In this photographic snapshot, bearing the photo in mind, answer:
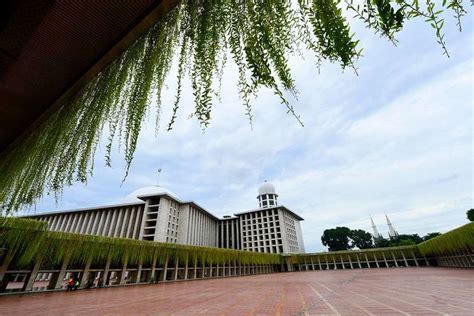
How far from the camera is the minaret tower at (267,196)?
62.8 m

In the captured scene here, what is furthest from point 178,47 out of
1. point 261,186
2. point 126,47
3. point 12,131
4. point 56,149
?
point 261,186

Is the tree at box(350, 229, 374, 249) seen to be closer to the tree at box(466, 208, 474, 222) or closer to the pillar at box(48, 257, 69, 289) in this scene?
the tree at box(466, 208, 474, 222)

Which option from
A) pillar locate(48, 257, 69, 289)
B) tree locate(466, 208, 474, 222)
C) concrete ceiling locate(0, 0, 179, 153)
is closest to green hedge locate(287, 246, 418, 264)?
tree locate(466, 208, 474, 222)

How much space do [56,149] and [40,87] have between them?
60 cm

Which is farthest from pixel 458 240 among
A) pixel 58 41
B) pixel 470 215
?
pixel 470 215

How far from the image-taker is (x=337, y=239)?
63562 millimetres

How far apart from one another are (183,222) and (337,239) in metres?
45.6

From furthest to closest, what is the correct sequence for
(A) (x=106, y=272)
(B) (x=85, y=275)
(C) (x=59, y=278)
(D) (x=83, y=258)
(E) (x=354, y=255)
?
(E) (x=354, y=255), (A) (x=106, y=272), (B) (x=85, y=275), (D) (x=83, y=258), (C) (x=59, y=278)

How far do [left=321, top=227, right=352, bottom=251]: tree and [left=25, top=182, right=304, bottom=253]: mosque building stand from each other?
26.4 ft

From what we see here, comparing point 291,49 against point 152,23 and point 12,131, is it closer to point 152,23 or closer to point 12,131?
point 152,23

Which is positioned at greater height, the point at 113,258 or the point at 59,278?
the point at 113,258

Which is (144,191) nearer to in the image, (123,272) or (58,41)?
(123,272)

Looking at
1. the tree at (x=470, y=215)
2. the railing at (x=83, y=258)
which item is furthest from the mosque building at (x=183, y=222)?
the tree at (x=470, y=215)

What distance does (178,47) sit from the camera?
1.46 metres
